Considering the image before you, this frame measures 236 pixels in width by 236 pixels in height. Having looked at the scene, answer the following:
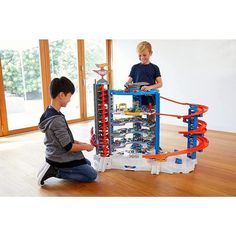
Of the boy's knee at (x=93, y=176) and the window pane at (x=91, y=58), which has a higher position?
the window pane at (x=91, y=58)

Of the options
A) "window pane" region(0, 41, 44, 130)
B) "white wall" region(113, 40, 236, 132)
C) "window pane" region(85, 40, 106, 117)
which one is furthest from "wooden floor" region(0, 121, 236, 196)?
"window pane" region(85, 40, 106, 117)

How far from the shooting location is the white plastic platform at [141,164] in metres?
2.42

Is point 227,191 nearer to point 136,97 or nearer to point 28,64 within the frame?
point 136,97

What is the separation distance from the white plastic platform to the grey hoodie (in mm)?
307

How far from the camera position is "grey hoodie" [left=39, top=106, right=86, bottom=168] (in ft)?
6.86

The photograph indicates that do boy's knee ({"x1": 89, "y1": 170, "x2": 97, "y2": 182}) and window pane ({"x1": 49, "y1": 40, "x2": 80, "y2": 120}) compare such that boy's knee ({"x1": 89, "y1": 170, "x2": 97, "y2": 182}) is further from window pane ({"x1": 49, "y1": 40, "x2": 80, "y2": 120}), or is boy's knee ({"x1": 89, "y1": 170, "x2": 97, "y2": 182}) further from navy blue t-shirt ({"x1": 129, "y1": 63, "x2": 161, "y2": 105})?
window pane ({"x1": 49, "y1": 40, "x2": 80, "y2": 120})

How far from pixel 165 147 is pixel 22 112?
2.13 metres

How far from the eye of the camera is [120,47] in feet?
15.7

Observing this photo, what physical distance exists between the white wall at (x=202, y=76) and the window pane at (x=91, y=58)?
1.00 meters

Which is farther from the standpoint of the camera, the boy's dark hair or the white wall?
the white wall

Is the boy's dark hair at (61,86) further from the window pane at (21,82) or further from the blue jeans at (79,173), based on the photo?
the window pane at (21,82)

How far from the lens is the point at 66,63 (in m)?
4.42

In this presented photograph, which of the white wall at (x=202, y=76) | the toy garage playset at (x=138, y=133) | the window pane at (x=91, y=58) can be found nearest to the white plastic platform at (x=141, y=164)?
the toy garage playset at (x=138, y=133)

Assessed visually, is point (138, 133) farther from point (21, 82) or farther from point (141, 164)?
point (21, 82)
